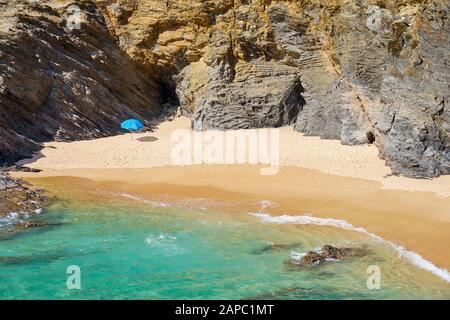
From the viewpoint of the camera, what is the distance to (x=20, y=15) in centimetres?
2541

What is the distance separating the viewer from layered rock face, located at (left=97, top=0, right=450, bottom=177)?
18.8m

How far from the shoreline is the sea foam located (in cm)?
16

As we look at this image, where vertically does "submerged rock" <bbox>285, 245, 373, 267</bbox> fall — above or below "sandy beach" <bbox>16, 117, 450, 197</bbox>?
below

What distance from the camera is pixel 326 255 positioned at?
1225cm

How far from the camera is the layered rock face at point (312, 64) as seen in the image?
1875 centimetres

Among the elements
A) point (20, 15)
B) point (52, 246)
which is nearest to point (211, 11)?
point (20, 15)

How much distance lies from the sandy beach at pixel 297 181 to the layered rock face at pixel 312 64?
1.03m

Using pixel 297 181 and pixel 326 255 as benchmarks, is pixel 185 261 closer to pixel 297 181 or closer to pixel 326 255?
pixel 326 255

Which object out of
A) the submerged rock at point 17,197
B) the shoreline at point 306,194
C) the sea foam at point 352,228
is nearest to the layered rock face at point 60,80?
the submerged rock at point 17,197

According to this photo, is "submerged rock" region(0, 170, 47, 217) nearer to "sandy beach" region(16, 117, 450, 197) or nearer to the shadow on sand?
"sandy beach" region(16, 117, 450, 197)

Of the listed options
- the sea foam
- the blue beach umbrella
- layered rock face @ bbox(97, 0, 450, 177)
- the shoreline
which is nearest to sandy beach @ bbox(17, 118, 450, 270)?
the shoreline

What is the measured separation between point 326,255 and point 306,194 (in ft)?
15.6
